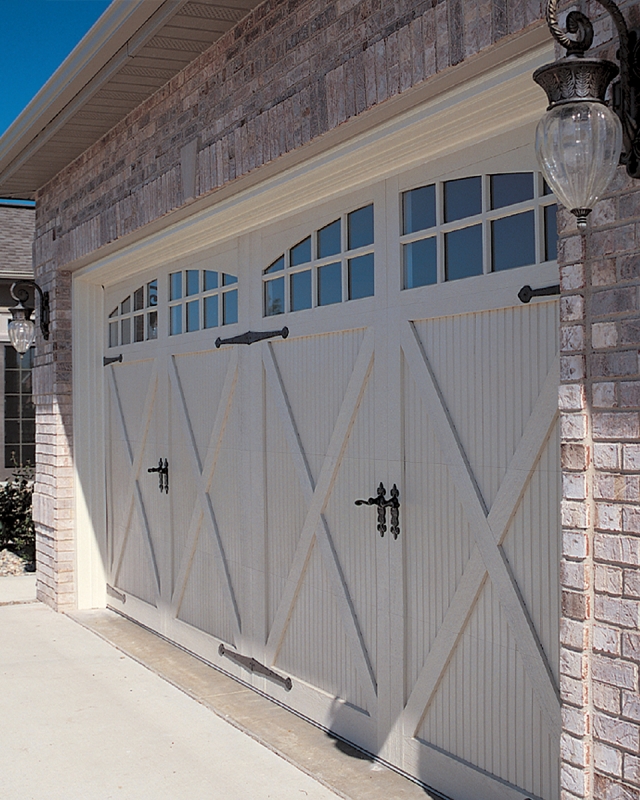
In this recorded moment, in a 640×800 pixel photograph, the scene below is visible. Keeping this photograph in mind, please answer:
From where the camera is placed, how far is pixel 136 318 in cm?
723

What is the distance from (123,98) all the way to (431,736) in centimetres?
423

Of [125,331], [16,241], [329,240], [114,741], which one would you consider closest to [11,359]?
[16,241]

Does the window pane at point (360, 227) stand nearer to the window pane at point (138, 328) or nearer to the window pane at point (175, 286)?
the window pane at point (175, 286)

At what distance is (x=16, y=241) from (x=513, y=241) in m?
A: 12.7

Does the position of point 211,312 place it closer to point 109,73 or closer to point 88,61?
point 109,73

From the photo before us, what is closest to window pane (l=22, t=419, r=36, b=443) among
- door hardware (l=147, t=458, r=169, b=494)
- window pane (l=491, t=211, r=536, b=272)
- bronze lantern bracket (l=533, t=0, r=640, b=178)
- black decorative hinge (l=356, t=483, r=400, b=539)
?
door hardware (l=147, t=458, r=169, b=494)

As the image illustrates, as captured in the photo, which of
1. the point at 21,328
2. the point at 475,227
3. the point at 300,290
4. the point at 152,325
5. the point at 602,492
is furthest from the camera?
the point at 21,328

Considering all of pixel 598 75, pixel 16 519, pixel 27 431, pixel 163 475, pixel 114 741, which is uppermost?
pixel 598 75

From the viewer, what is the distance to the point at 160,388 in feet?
22.0

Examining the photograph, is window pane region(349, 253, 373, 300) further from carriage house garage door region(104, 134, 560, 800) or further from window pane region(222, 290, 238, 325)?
window pane region(222, 290, 238, 325)

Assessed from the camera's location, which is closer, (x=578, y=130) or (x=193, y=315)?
(x=578, y=130)

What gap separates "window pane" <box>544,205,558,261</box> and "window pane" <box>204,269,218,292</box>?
296cm

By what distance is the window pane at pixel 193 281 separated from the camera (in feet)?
20.3

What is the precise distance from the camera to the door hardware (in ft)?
21.7
